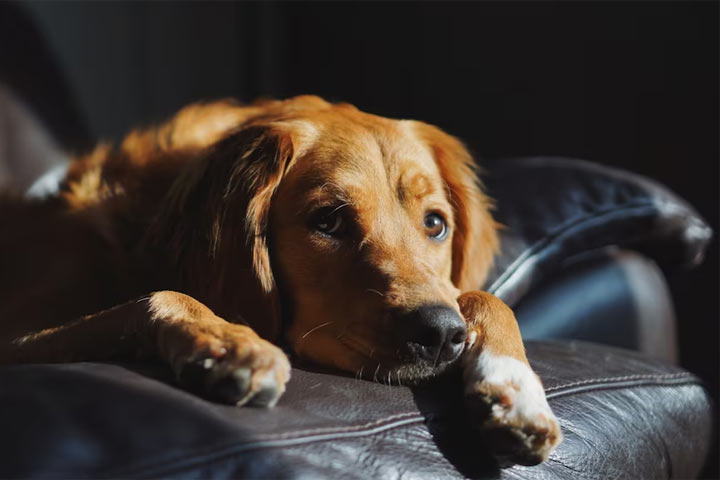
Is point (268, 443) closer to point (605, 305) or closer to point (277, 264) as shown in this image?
point (277, 264)

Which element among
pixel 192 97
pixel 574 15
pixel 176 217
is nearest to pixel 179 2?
pixel 192 97

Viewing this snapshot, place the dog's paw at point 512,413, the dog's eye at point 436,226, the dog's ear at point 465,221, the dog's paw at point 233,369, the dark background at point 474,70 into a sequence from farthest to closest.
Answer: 1. the dark background at point 474,70
2. the dog's ear at point 465,221
3. the dog's eye at point 436,226
4. the dog's paw at point 512,413
5. the dog's paw at point 233,369

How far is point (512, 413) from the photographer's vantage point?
1.28m

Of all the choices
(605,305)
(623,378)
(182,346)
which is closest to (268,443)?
(182,346)

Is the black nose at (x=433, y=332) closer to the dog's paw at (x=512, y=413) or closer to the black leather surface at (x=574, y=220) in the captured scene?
the dog's paw at (x=512, y=413)

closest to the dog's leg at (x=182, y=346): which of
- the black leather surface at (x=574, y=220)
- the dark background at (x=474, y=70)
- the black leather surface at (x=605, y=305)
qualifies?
the black leather surface at (x=574, y=220)

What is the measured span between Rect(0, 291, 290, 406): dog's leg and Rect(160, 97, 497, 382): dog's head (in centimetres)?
30

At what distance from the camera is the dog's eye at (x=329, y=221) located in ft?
5.90

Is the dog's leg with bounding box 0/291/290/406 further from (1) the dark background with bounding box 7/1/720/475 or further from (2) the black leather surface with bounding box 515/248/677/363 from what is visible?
(1) the dark background with bounding box 7/1/720/475

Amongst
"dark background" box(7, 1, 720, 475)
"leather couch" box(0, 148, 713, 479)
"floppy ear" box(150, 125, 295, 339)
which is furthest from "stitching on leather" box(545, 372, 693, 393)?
"dark background" box(7, 1, 720, 475)

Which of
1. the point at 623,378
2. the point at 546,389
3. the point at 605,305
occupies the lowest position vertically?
the point at 605,305

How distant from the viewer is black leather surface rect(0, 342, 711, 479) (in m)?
0.94

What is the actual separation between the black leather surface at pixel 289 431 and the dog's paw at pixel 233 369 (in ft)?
0.10

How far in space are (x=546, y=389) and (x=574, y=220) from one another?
1010mm
